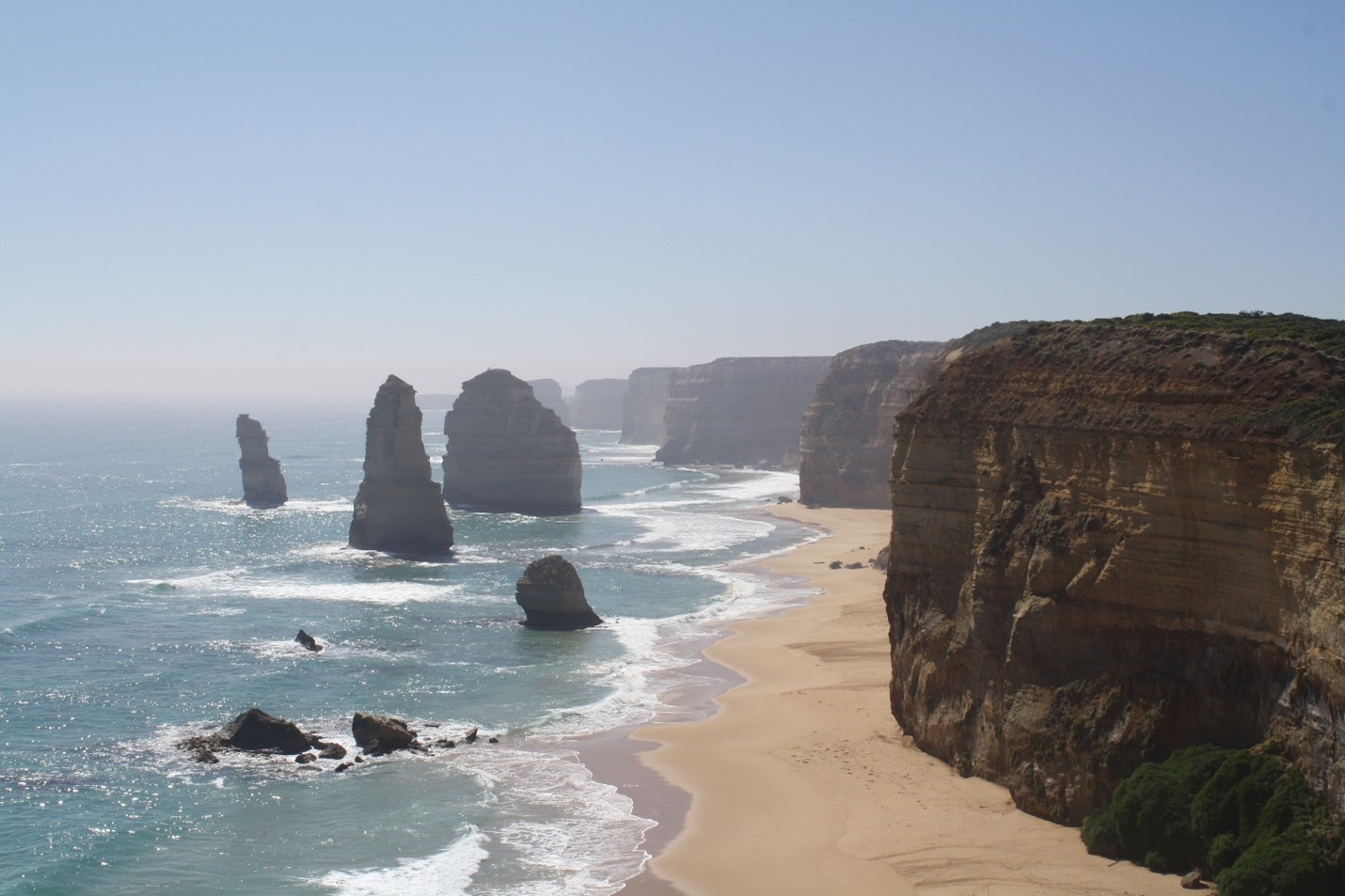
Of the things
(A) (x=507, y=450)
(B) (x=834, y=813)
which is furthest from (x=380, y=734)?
(A) (x=507, y=450)

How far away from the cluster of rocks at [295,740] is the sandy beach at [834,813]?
6.97 metres

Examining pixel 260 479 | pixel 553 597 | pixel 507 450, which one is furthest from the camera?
pixel 260 479

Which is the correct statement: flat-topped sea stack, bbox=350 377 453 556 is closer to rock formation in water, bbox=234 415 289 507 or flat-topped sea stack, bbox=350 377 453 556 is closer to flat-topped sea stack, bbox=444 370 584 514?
flat-topped sea stack, bbox=444 370 584 514

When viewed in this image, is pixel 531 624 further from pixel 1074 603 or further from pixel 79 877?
pixel 1074 603

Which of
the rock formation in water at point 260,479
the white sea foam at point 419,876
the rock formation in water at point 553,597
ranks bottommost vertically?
the white sea foam at point 419,876

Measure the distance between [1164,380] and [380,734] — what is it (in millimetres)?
23141

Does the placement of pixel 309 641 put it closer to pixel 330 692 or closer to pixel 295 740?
pixel 330 692

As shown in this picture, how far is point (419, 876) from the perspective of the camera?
2744 centimetres

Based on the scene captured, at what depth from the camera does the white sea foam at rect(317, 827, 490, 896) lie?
26625 millimetres

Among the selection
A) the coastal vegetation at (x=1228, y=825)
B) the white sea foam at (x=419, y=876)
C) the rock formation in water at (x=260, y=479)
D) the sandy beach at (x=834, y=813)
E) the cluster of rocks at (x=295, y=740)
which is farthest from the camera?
the rock formation in water at (x=260, y=479)

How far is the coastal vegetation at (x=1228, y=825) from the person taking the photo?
69.1ft

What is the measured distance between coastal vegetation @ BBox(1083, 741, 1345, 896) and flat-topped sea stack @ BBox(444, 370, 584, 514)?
274ft

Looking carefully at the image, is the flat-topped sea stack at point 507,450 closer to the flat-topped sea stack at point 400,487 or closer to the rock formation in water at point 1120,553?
the flat-topped sea stack at point 400,487

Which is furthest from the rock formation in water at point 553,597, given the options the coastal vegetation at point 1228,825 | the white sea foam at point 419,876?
the coastal vegetation at point 1228,825
